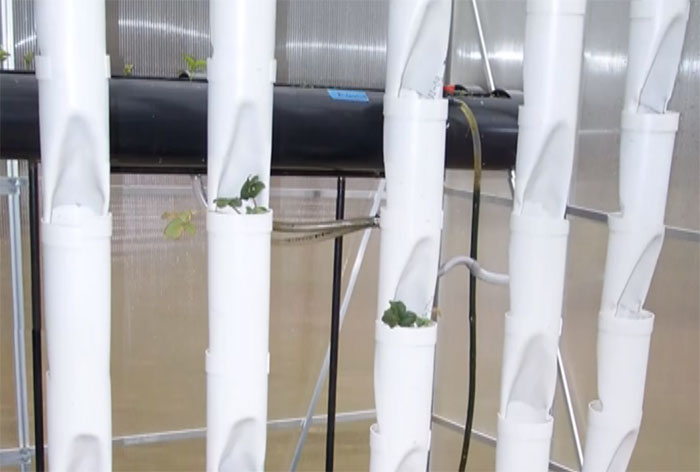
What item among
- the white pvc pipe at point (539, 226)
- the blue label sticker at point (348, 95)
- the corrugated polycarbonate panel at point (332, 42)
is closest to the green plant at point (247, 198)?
A: the white pvc pipe at point (539, 226)

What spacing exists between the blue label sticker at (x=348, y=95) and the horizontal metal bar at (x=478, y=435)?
0.84 meters

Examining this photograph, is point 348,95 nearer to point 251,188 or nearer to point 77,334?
point 251,188

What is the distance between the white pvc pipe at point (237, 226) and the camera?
0.88 meters

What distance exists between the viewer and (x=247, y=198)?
896mm

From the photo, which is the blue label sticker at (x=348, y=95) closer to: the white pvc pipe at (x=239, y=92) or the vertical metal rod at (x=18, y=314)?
the white pvc pipe at (x=239, y=92)

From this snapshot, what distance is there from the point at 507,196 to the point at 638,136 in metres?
0.75

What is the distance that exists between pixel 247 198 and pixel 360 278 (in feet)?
3.60

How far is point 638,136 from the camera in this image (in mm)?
1129

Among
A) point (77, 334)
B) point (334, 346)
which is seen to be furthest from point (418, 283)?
point (334, 346)

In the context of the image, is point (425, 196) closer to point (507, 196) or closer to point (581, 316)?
point (581, 316)

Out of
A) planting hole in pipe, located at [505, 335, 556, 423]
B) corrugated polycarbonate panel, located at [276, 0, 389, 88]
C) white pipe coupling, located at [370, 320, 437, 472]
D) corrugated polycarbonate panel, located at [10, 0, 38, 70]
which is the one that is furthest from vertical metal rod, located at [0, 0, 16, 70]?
planting hole in pipe, located at [505, 335, 556, 423]

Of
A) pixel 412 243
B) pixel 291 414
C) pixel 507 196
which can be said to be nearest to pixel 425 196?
pixel 412 243

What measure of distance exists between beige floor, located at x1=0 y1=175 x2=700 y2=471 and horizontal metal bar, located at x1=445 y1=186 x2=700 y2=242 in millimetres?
13

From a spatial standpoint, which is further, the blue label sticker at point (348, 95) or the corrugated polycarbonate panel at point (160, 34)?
the corrugated polycarbonate panel at point (160, 34)
